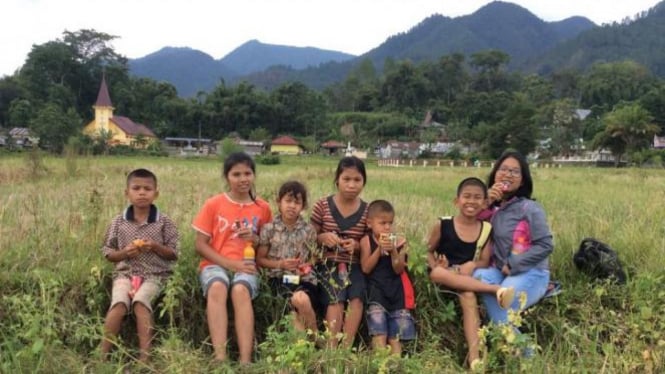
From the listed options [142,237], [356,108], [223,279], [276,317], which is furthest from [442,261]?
[356,108]

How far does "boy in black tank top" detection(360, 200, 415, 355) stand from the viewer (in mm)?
3201

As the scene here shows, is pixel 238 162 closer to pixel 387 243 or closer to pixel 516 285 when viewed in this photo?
pixel 387 243

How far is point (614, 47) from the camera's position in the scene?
155 meters

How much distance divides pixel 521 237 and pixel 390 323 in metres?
1.10

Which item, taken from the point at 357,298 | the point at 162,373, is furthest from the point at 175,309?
the point at 357,298

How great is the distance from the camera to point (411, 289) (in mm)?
3359

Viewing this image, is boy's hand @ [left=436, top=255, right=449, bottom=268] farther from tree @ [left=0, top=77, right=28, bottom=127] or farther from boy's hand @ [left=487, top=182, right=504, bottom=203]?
tree @ [left=0, top=77, right=28, bottom=127]

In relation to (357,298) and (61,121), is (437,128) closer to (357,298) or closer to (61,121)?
(61,121)

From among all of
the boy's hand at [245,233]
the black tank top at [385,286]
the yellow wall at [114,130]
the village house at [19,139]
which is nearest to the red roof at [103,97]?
the yellow wall at [114,130]

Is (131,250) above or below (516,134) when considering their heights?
below

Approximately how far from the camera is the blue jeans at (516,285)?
10.6 feet

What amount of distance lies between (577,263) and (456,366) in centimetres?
154

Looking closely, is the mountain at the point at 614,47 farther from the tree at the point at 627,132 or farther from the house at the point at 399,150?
the tree at the point at 627,132

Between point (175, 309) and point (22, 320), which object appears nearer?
point (22, 320)
